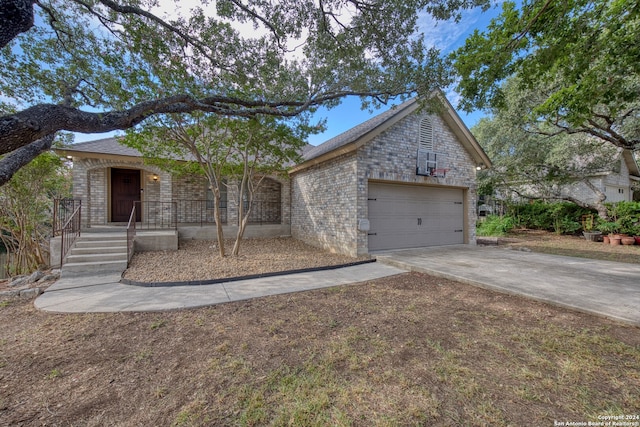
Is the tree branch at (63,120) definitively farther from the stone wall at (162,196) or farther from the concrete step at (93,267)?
the stone wall at (162,196)

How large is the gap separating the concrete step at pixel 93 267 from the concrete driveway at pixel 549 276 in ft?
22.6

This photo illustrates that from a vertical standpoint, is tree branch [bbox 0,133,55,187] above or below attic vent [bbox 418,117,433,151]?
below

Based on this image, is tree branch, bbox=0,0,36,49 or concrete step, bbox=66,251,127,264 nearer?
tree branch, bbox=0,0,36,49

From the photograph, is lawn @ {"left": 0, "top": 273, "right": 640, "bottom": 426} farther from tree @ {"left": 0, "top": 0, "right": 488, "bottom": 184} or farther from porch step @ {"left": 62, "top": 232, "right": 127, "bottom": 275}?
tree @ {"left": 0, "top": 0, "right": 488, "bottom": 184}

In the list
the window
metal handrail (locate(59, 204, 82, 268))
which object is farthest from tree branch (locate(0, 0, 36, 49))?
the window

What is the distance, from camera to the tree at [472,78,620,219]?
12059 mm

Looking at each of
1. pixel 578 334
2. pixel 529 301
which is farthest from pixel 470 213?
pixel 578 334

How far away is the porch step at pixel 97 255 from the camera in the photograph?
5666 millimetres

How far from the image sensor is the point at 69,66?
227 inches

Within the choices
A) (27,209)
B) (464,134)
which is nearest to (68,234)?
(27,209)

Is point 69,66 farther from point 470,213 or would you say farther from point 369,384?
point 470,213

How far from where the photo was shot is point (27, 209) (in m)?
7.39

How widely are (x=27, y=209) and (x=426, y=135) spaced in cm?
1317

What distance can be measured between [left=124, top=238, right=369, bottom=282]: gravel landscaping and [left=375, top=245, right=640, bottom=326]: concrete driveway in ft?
7.24
